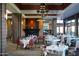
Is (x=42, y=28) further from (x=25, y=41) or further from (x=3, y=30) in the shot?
(x=3, y=30)

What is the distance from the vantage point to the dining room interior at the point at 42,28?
9.71 metres

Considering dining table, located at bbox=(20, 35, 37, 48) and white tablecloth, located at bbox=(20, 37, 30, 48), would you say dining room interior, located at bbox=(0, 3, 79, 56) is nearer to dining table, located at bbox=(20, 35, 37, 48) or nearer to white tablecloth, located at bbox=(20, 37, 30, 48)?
dining table, located at bbox=(20, 35, 37, 48)

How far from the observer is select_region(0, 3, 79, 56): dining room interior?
9.71 meters

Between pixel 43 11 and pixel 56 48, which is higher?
pixel 43 11

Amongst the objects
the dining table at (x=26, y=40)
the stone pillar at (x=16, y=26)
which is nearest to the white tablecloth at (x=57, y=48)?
the dining table at (x=26, y=40)

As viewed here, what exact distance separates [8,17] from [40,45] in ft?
6.37

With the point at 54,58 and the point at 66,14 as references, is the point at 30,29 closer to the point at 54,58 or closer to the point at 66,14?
the point at 66,14

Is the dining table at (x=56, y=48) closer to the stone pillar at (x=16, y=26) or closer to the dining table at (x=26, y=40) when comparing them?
the dining table at (x=26, y=40)

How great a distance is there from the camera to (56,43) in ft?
33.0

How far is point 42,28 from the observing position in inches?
411

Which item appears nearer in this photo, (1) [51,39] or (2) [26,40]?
(1) [51,39]

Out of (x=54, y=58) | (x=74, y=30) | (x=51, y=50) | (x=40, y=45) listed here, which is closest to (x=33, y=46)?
(x=40, y=45)

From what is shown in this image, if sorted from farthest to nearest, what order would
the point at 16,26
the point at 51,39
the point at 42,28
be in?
the point at 16,26 → the point at 42,28 → the point at 51,39

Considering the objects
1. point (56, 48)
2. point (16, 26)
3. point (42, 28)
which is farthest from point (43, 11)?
point (56, 48)
